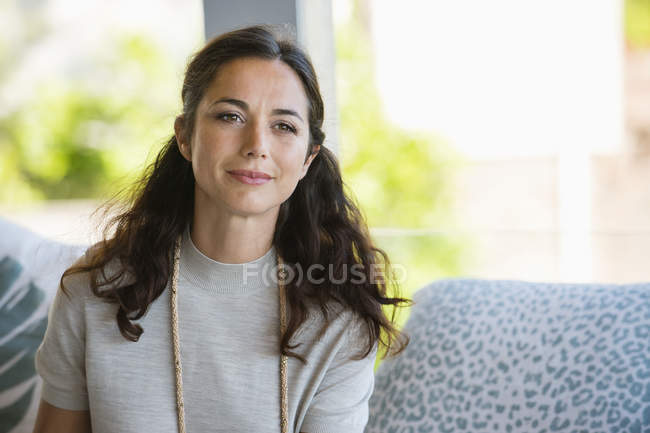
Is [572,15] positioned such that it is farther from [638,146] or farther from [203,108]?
[203,108]

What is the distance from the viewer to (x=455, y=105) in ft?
16.7

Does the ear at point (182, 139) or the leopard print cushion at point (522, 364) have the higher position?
the ear at point (182, 139)

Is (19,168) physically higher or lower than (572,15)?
lower

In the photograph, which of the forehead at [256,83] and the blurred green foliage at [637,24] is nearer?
the forehead at [256,83]

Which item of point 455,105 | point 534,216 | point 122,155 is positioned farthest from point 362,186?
point 122,155

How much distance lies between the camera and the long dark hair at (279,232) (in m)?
1.24

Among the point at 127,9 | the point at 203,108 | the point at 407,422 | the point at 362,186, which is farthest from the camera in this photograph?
the point at 127,9

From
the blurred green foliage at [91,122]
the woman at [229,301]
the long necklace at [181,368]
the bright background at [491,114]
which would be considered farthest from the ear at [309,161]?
the blurred green foliage at [91,122]

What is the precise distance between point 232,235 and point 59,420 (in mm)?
451

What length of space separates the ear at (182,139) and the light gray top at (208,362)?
0.17m

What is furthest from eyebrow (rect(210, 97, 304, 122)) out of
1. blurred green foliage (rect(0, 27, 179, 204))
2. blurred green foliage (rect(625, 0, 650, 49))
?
blurred green foliage (rect(625, 0, 650, 49))

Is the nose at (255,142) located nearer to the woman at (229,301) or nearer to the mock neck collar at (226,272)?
the woman at (229,301)

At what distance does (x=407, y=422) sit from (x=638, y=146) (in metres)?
4.91

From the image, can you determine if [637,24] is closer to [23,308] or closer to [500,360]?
[500,360]
